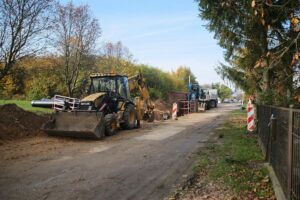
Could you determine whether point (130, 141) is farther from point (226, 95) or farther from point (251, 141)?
point (226, 95)

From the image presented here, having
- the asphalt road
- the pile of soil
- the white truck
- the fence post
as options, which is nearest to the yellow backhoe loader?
the asphalt road

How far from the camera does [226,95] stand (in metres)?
123

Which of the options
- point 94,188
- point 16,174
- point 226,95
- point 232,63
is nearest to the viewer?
point 94,188

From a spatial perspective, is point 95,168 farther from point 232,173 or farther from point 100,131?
point 100,131

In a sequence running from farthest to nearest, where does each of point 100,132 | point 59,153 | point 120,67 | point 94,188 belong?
point 120,67
point 100,132
point 59,153
point 94,188

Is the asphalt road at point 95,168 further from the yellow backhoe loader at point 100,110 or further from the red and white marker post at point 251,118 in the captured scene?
the red and white marker post at point 251,118

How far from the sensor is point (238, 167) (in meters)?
8.30

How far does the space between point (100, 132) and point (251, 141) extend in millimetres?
5748

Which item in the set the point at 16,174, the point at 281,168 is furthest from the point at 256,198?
the point at 16,174

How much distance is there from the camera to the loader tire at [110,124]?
14.7 m

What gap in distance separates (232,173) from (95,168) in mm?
3288

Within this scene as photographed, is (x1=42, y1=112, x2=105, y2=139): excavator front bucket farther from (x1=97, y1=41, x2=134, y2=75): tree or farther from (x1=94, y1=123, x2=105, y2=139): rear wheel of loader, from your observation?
(x1=97, y1=41, x2=134, y2=75): tree

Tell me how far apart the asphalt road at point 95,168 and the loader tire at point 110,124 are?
1.13 meters

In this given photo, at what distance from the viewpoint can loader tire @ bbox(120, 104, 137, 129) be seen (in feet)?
56.5
